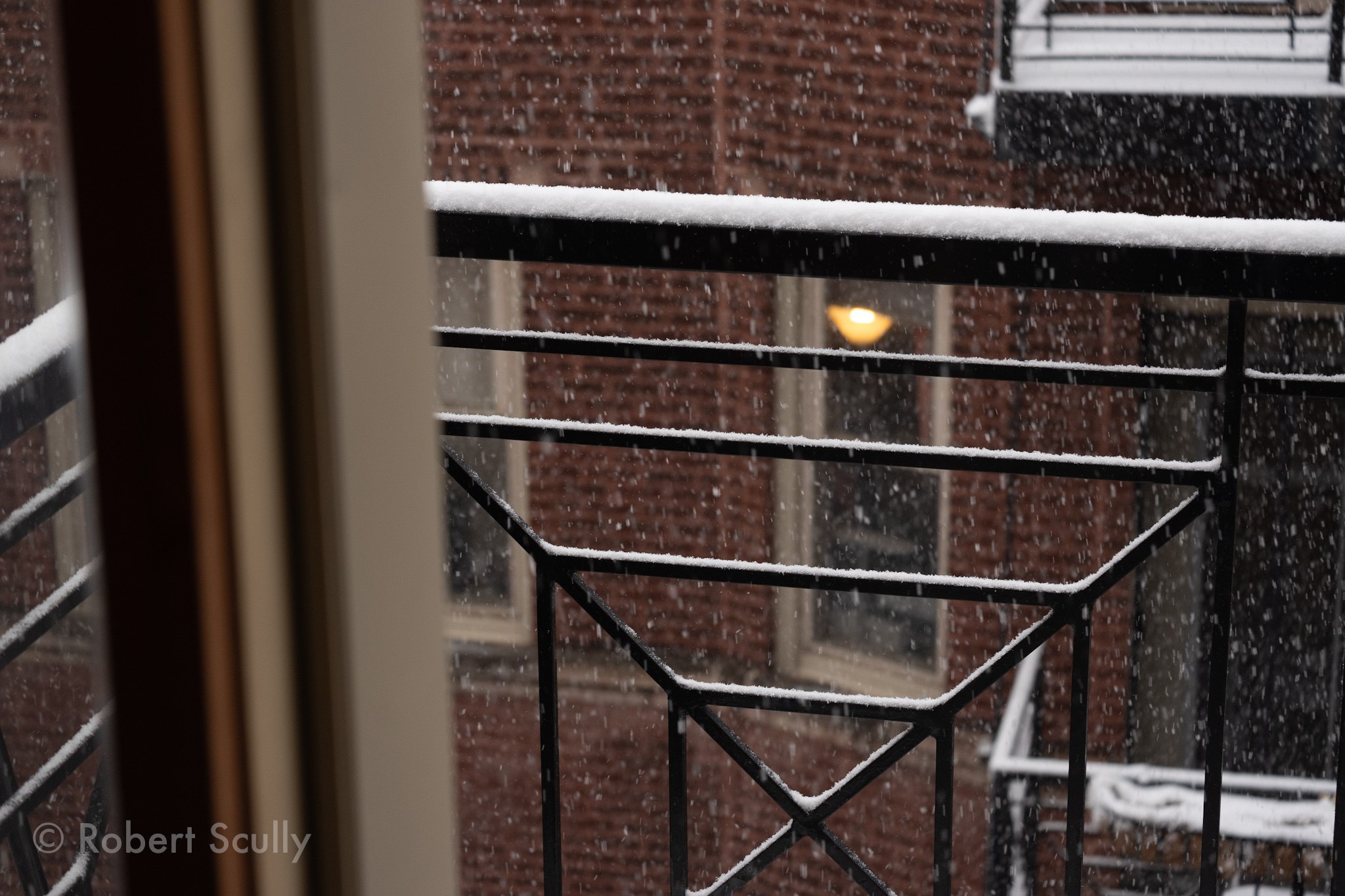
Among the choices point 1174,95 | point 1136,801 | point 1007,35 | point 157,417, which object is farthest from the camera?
point 1136,801

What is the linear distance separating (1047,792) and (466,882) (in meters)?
2.63

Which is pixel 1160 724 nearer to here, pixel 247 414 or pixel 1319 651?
pixel 1319 651

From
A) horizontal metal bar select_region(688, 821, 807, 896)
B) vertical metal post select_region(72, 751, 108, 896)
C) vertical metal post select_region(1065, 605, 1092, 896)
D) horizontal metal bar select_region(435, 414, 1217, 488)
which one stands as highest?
horizontal metal bar select_region(435, 414, 1217, 488)

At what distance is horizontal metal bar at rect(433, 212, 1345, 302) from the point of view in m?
0.98

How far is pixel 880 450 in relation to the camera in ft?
4.07

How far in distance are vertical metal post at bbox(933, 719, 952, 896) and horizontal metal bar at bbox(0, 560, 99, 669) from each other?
0.76m

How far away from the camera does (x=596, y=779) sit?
5660 millimetres

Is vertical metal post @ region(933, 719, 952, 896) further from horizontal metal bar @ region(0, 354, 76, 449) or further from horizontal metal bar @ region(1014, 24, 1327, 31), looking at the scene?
horizontal metal bar @ region(1014, 24, 1327, 31)

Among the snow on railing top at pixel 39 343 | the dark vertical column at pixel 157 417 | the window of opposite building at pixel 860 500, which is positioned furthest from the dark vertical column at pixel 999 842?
the dark vertical column at pixel 157 417

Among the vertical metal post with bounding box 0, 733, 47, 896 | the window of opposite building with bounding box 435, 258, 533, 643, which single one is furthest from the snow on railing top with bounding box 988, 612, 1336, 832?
the vertical metal post with bounding box 0, 733, 47, 896

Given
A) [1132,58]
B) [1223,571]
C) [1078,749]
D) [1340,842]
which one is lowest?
[1340,842]

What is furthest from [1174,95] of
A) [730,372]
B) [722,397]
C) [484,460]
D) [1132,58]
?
[484,460]

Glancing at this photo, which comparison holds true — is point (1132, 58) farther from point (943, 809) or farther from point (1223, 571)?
point (943, 809)

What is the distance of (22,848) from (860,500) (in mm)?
4429
